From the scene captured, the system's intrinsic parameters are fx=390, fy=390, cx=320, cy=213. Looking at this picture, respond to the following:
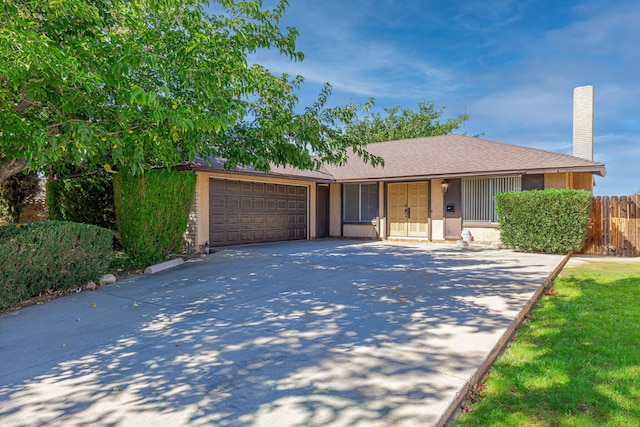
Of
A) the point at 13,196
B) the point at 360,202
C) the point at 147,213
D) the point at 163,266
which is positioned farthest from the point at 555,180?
the point at 13,196

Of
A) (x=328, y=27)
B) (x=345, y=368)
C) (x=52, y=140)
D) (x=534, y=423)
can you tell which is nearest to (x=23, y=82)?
(x=52, y=140)

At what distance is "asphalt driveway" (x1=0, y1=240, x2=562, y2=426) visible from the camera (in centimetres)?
272

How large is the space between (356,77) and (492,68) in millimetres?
6388

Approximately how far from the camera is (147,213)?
8.62 m

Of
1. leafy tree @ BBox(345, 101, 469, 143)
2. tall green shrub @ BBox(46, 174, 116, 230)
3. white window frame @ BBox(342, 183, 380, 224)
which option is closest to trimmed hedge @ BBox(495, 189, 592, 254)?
white window frame @ BBox(342, 183, 380, 224)

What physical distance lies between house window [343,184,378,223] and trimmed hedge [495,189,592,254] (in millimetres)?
5174

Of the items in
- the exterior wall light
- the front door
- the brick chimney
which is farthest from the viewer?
the front door

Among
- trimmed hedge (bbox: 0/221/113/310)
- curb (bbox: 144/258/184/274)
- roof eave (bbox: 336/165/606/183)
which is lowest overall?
curb (bbox: 144/258/184/274)

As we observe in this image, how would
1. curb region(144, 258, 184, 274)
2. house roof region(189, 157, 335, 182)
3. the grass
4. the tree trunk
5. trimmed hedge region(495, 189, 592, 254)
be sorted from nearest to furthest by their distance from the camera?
the grass, the tree trunk, curb region(144, 258, 184, 274), trimmed hedge region(495, 189, 592, 254), house roof region(189, 157, 335, 182)

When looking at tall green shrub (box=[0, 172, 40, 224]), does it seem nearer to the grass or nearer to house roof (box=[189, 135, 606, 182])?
house roof (box=[189, 135, 606, 182])

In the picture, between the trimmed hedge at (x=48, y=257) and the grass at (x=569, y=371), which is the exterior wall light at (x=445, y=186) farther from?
the trimmed hedge at (x=48, y=257)

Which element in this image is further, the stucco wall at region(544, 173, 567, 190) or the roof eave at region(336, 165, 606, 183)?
the stucco wall at region(544, 173, 567, 190)

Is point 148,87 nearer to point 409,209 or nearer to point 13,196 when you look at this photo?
point 409,209

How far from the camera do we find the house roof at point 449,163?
11.6m
